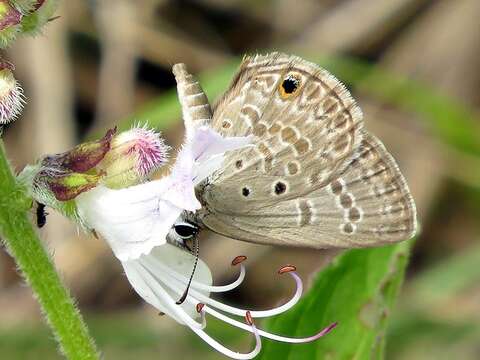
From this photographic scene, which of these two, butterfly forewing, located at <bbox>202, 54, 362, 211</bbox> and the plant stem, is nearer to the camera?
the plant stem

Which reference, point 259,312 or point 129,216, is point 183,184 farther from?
point 259,312

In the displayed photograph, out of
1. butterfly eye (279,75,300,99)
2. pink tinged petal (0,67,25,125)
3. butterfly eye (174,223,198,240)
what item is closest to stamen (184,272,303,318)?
butterfly eye (174,223,198,240)

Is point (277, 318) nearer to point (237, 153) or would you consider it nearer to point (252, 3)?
point (237, 153)

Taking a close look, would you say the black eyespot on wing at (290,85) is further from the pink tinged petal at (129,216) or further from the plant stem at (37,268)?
the plant stem at (37,268)

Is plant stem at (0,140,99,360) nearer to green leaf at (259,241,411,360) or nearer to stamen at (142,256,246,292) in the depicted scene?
stamen at (142,256,246,292)

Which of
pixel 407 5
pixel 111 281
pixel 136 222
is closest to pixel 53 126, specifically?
pixel 111 281

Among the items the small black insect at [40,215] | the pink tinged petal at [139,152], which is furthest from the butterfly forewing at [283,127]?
the small black insect at [40,215]

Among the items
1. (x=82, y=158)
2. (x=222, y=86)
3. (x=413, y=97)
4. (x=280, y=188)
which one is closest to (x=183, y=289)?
(x=280, y=188)
